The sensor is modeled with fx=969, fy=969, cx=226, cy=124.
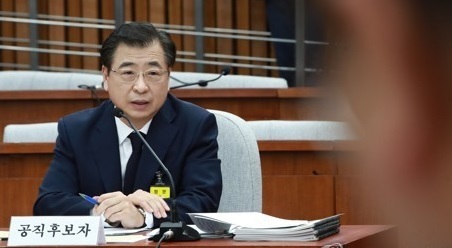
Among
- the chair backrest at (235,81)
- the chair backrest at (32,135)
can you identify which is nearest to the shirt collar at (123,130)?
the chair backrest at (32,135)

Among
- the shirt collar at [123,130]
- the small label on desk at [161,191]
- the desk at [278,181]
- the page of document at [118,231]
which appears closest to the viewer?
the page of document at [118,231]

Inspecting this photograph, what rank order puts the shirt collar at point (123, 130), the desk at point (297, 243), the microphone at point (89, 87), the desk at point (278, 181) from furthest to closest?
the microphone at point (89, 87) → the desk at point (278, 181) → the shirt collar at point (123, 130) → the desk at point (297, 243)

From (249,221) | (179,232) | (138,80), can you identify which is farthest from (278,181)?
(179,232)

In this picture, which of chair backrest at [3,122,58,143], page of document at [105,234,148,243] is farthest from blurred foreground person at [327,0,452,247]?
chair backrest at [3,122,58,143]

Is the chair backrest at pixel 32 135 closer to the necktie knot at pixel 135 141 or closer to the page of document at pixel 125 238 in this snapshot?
the necktie knot at pixel 135 141

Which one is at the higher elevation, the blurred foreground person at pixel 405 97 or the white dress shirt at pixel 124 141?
A: the blurred foreground person at pixel 405 97

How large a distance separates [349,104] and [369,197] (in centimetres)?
3

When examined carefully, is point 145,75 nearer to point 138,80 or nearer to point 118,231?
point 138,80

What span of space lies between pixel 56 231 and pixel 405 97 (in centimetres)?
160

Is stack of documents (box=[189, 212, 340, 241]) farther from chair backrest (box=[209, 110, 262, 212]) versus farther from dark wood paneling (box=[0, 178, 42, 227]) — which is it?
dark wood paneling (box=[0, 178, 42, 227])

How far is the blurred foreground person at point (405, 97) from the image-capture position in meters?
0.26

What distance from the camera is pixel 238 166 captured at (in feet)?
8.87

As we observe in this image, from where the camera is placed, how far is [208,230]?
199 cm


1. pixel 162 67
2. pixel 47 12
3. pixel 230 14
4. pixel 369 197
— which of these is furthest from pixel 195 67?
pixel 369 197
